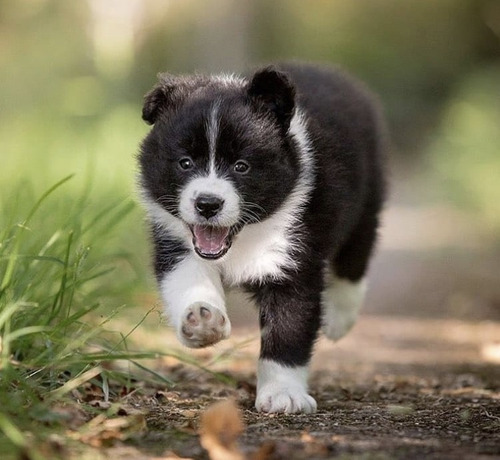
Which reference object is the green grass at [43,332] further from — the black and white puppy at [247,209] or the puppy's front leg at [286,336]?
the puppy's front leg at [286,336]

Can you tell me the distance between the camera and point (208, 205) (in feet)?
14.1

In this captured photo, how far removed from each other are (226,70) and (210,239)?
1172 centimetres

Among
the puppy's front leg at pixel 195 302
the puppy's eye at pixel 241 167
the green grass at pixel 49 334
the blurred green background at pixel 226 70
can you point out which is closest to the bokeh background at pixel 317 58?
the blurred green background at pixel 226 70

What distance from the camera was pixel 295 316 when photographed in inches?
180

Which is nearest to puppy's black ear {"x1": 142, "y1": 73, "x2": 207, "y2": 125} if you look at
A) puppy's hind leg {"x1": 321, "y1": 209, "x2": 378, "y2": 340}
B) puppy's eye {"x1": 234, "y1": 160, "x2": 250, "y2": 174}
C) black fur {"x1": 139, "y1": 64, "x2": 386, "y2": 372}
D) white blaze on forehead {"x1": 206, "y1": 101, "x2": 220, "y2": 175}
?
black fur {"x1": 139, "y1": 64, "x2": 386, "y2": 372}

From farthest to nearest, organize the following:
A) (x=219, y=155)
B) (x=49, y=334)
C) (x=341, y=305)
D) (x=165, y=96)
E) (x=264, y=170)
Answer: (x=341, y=305) < (x=165, y=96) < (x=264, y=170) < (x=219, y=155) < (x=49, y=334)

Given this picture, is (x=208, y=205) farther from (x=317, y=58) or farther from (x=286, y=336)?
(x=317, y=58)

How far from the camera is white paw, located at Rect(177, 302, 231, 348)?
13.9 ft

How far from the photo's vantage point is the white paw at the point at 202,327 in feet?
13.9

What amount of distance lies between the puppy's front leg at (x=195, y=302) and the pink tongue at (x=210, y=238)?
137 mm

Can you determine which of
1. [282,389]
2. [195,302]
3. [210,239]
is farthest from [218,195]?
[282,389]

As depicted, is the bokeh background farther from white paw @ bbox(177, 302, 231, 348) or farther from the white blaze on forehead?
white paw @ bbox(177, 302, 231, 348)

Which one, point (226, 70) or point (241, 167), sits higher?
point (226, 70)

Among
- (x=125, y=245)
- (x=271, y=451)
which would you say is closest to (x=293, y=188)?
(x=271, y=451)
